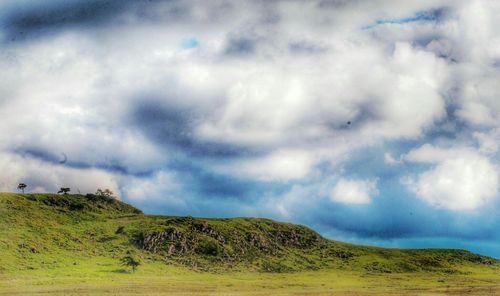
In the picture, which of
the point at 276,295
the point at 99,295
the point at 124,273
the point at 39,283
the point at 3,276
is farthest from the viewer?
the point at 124,273

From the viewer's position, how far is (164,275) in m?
199

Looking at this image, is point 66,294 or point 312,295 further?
point 312,295

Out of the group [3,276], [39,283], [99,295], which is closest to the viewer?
[99,295]

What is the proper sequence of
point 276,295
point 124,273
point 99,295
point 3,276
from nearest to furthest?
1. point 99,295
2. point 276,295
3. point 3,276
4. point 124,273

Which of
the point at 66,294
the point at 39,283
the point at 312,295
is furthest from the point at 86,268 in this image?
the point at 312,295

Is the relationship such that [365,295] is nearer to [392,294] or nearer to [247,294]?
[392,294]

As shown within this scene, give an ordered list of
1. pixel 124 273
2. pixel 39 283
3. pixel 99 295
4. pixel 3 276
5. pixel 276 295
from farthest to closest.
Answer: pixel 124 273
pixel 3 276
pixel 39 283
pixel 276 295
pixel 99 295

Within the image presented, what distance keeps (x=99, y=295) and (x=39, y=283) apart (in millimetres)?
49907

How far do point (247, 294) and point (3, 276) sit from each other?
9438 centimetres

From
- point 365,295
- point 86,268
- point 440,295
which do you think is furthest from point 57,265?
point 440,295

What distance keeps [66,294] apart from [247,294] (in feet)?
137

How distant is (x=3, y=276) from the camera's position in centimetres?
16838

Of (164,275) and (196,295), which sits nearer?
(196,295)

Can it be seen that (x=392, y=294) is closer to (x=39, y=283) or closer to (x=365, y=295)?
(x=365, y=295)
